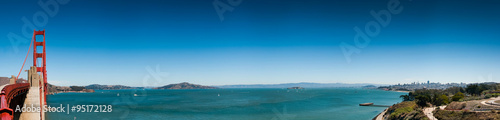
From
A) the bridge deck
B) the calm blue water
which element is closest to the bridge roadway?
the bridge deck

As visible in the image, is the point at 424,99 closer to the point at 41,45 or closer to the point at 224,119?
the point at 224,119

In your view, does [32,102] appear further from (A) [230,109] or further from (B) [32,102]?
(A) [230,109]

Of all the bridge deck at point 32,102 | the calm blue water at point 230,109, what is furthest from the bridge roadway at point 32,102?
the calm blue water at point 230,109

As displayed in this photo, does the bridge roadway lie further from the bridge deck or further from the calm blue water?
the calm blue water

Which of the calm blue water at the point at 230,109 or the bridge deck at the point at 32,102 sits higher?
the bridge deck at the point at 32,102

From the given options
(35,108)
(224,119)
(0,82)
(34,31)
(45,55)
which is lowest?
(224,119)

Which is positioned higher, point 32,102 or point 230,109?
point 32,102

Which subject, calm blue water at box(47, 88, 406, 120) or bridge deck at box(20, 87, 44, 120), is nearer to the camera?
bridge deck at box(20, 87, 44, 120)

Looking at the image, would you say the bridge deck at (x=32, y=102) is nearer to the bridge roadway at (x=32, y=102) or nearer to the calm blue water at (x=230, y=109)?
the bridge roadway at (x=32, y=102)

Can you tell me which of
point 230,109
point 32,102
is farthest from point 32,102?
point 230,109

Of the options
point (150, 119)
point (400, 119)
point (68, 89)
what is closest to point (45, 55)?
point (150, 119)

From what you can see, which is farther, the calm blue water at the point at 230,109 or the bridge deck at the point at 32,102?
the calm blue water at the point at 230,109

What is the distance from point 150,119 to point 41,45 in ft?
49.4

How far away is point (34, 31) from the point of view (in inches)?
1195
